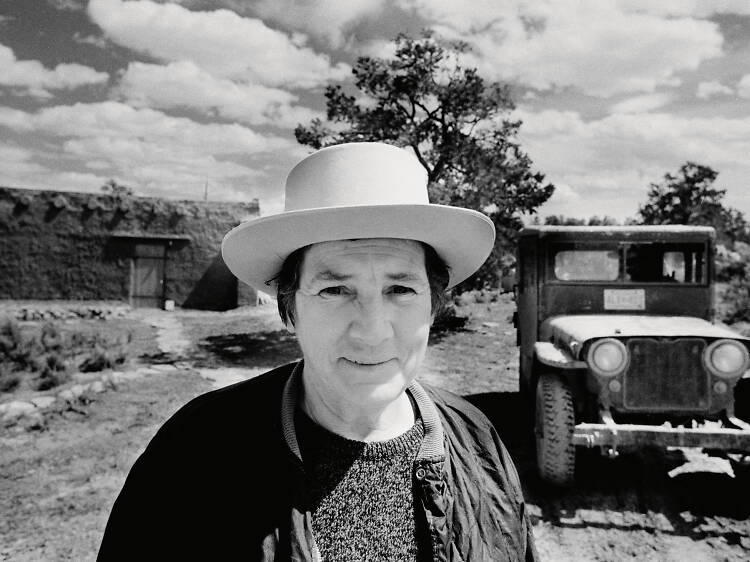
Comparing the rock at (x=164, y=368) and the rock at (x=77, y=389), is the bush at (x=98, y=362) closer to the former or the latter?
the rock at (x=164, y=368)

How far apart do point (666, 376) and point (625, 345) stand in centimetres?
39

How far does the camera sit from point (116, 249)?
55.6 ft

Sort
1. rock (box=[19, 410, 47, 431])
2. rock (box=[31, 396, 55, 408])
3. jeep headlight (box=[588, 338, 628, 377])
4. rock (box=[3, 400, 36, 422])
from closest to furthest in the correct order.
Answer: jeep headlight (box=[588, 338, 628, 377]) → rock (box=[19, 410, 47, 431]) → rock (box=[3, 400, 36, 422]) → rock (box=[31, 396, 55, 408])

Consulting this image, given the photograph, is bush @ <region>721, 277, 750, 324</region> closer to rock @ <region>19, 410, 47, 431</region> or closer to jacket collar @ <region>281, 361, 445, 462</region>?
jacket collar @ <region>281, 361, 445, 462</region>

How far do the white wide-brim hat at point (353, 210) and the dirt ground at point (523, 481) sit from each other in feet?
A: 9.19

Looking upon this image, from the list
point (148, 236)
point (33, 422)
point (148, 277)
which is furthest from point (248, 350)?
point (148, 236)

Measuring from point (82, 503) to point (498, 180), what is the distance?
31.7 feet

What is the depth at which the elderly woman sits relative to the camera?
1234 mm

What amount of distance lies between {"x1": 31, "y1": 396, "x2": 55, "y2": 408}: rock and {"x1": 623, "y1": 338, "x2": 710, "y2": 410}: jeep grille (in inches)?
249

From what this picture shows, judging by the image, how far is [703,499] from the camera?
402 centimetres

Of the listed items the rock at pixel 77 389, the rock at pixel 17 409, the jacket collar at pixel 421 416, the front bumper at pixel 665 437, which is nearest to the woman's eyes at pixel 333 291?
the jacket collar at pixel 421 416

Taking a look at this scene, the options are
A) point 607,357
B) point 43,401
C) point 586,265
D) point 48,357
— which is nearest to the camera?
point 607,357

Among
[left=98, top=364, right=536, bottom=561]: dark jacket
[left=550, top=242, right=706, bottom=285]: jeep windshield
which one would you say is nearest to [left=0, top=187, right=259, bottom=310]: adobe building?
[left=550, top=242, right=706, bottom=285]: jeep windshield

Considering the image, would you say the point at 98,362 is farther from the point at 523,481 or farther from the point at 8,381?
the point at 523,481
